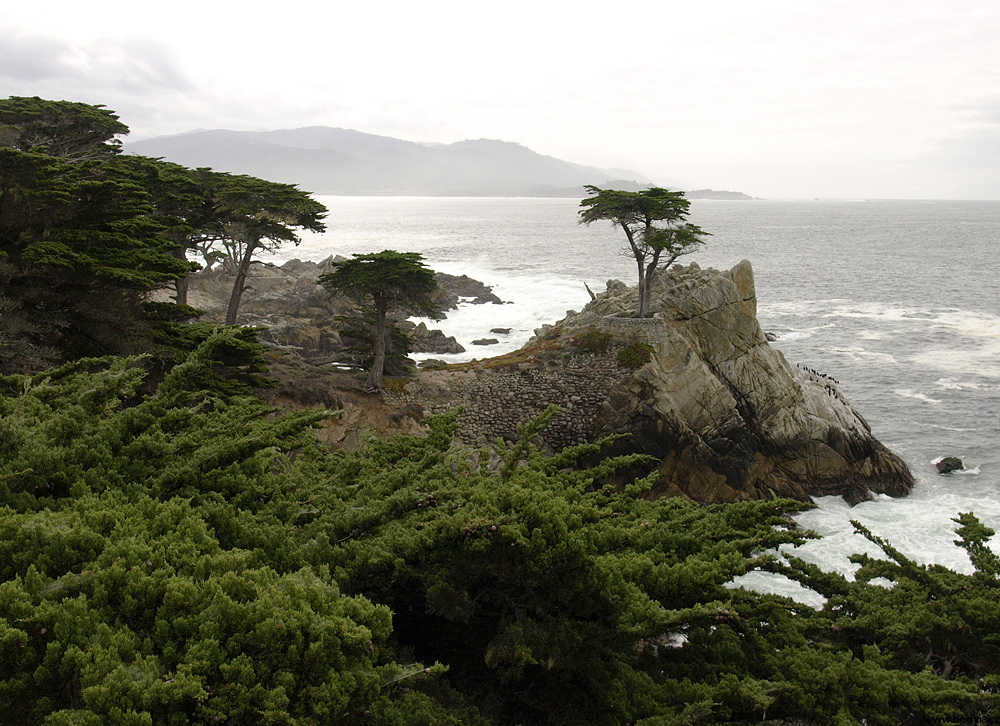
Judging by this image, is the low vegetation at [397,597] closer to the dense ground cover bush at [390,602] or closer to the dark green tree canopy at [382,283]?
the dense ground cover bush at [390,602]

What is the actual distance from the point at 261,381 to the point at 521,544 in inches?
470

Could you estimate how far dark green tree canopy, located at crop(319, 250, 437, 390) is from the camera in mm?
20875

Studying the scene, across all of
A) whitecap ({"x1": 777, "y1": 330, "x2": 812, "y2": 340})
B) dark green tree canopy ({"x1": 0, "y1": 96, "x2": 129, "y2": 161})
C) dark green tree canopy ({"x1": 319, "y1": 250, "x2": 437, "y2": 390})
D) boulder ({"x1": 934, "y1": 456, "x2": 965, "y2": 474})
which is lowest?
boulder ({"x1": 934, "y1": 456, "x2": 965, "y2": 474})

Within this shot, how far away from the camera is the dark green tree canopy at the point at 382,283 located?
822 inches

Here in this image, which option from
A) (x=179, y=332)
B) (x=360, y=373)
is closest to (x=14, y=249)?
(x=179, y=332)

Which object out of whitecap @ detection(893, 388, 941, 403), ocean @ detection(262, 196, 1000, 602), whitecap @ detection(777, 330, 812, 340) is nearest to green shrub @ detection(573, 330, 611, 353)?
ocean @ detection(262, 196, 1000, 602)

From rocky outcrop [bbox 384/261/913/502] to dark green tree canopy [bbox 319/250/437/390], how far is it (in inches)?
86.5

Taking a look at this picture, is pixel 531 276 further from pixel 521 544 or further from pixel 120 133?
pixel 521 544

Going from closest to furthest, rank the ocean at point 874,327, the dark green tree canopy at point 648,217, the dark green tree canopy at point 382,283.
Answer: the dark green tree canopy at point 382,283 < the ocean at point 874,327 < the dark green tree canopy at point 648,217

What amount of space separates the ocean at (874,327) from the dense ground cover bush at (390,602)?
9082mm

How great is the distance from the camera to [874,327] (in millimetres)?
46500

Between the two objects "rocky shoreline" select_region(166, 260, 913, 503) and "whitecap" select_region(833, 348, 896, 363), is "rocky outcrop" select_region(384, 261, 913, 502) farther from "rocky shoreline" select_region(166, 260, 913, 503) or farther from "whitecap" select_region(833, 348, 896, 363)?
"whitecap" select_region(833, 348, 896, 363)

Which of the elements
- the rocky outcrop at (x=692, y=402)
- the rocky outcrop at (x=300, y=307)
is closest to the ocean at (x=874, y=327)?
the rocky outcrop at (x=692, y=402)

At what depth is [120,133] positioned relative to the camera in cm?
2505
